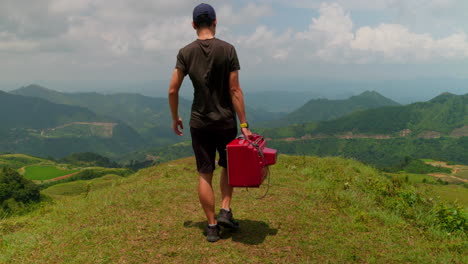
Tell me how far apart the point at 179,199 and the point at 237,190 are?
184 cm

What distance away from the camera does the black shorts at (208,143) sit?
17.0ft

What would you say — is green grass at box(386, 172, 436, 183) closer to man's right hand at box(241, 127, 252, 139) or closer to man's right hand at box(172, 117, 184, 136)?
man's right hand at box(241, 127, 252, 139)

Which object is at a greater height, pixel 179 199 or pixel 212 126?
pixel 212 126

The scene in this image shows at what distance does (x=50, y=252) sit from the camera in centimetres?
525

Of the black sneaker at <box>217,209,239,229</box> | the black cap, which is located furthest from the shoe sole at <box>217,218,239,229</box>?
the black cap

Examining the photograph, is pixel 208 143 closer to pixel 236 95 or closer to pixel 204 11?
pixel 236 95

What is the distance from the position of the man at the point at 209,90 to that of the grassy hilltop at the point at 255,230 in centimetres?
89

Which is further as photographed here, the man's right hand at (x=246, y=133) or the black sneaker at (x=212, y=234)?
the black sneaker at (x=212, y=234)

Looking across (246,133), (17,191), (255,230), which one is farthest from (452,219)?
(17,191)

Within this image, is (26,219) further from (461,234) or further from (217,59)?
(461,234)

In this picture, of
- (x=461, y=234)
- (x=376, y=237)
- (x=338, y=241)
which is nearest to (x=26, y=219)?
(x=338, y=241)

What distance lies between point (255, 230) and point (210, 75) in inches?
126

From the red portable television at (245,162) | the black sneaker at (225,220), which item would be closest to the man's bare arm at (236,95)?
the red portable television at (245,162)

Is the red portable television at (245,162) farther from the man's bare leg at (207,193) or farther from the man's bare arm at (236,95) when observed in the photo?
the man's bare leg at (207,193)
